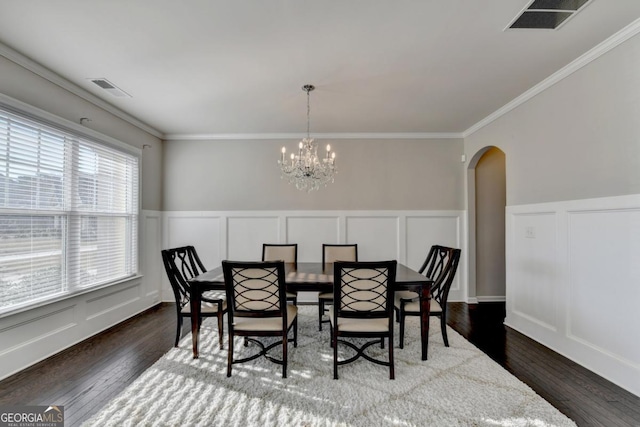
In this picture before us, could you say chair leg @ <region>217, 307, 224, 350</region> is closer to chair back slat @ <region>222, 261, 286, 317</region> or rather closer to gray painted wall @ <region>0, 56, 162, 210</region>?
chair back slat @ <region>222, 261, 286, 317</region>

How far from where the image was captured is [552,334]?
9.47ft

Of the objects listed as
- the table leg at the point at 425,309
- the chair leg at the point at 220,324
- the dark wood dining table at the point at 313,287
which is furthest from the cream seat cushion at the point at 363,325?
the chair leg at the point at 220,324

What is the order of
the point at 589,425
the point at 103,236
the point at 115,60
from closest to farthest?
the point at 589,425, the point at 115,60, the point at 103,236

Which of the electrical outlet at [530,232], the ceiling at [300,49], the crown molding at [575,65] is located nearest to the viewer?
the ceiling at [300,49]

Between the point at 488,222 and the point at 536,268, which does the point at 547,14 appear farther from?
the point at 488,222

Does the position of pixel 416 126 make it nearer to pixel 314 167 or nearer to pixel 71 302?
pixel 314 167

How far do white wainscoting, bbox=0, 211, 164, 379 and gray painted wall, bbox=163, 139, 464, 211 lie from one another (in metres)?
0.74

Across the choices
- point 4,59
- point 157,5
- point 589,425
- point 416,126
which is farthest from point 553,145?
point 4,59

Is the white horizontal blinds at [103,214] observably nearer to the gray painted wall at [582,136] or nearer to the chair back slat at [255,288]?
A: the chair back slat at [255,288]

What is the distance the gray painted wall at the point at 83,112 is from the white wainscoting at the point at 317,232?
1.81 ft

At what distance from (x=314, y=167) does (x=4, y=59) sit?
270 centimetres

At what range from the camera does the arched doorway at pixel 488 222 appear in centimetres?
461

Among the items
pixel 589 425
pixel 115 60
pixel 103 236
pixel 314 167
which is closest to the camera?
pixel 589 425

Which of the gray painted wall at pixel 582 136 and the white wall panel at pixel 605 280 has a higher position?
the gray painted wall at pixel 582 136
